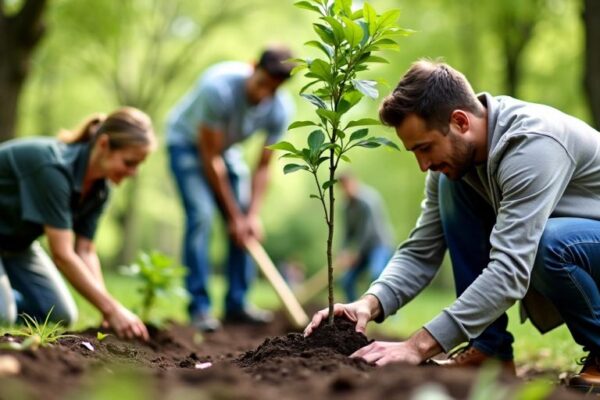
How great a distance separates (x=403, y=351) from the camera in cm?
271

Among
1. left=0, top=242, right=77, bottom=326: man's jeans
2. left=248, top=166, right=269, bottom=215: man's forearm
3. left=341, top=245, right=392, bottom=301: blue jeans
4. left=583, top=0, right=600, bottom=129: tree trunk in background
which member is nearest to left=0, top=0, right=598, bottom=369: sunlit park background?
left=341, top=245, right=392, bottom=301: blue jeans

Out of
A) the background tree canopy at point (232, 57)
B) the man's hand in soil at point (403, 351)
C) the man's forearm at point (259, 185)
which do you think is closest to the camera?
the man's hand in soil at point (403, 351)

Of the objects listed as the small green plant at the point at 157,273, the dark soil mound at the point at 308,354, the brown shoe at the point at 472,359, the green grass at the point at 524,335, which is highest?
the dark soil mound at the point at 308,354

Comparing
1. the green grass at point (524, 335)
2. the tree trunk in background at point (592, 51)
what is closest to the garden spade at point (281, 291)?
the green grass at point (524, 335)

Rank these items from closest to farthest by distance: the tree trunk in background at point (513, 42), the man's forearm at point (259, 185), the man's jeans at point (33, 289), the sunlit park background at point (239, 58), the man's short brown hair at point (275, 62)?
the man's jeans at point (33, 289)
the man's short brown hair at point (275, 62)
the man's forearm at point (259, 185)
the tree trunk in background at point (513, 42)
the sunlit park background at point (239, 58)

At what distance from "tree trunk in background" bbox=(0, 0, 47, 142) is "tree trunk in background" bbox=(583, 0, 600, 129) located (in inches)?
205

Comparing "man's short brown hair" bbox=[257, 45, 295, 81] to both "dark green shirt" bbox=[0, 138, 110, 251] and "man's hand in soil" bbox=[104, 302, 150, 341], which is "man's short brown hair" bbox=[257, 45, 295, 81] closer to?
"dark green shirt" bbox=[0, 138, 110, 251]

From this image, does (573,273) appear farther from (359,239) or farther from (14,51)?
(359,239)

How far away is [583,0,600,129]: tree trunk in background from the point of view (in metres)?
5.99

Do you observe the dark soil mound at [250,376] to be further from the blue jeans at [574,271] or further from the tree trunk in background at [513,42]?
the tree trunk in background at [513,42]

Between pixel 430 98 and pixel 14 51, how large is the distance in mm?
6016

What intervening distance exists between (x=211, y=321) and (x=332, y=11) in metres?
3.31

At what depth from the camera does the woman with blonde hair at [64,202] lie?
3.98m

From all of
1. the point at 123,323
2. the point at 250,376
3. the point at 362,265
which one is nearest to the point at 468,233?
the point at 250,376
